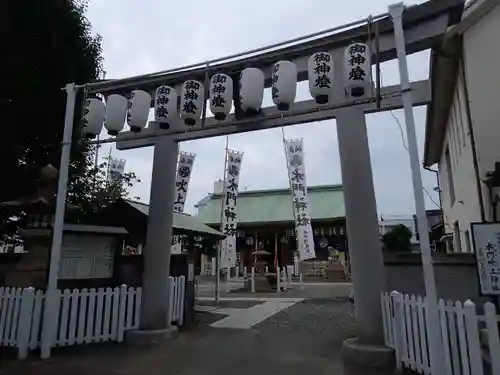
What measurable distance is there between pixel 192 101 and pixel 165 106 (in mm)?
569

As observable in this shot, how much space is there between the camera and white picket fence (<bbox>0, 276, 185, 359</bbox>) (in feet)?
21.0

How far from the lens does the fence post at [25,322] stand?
6199 mm

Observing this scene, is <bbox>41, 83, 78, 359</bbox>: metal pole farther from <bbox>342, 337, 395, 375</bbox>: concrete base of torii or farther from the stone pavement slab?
<bbox>342, 337, 395, 375</bbox>: concrete base of torii

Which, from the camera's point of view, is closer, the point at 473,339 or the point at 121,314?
the point at 473,339

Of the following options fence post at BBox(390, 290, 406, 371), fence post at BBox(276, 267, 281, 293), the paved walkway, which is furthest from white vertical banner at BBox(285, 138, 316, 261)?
fence post at BBox(390, 290, 406, 371)

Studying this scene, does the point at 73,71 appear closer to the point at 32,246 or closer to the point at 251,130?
the point at 32,246

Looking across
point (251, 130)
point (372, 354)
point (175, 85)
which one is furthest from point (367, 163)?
point (175, 85)

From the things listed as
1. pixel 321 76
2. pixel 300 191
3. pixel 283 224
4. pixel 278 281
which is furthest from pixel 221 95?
pixel 283 224

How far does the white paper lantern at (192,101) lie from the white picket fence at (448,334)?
14.3 feet

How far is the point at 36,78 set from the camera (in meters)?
8.41

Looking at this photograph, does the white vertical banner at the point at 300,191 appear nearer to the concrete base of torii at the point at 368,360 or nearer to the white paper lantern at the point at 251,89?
the white paper lantern at the point at 251,89

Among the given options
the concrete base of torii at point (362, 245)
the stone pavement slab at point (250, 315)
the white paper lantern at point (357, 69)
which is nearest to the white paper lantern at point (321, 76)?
the white paper lantern at point (357, 69)

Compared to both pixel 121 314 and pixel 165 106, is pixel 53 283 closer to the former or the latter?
pixel 121 314

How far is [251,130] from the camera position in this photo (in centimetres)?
711
